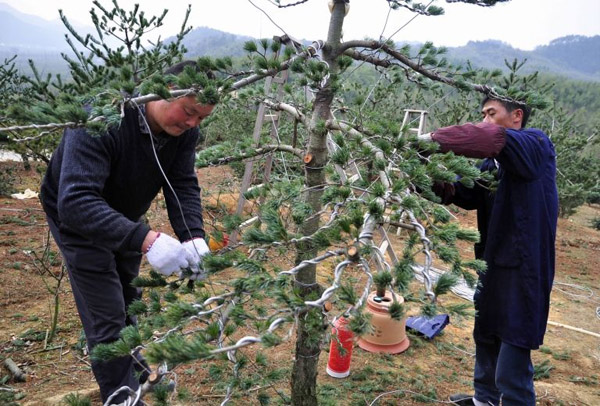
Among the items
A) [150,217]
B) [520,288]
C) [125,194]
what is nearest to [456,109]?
[150,217]

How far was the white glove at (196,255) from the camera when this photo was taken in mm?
1539

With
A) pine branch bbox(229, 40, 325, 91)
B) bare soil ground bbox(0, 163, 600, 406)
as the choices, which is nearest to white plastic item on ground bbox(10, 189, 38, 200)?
bare soil ground bbox(0, 163, 600, 406)

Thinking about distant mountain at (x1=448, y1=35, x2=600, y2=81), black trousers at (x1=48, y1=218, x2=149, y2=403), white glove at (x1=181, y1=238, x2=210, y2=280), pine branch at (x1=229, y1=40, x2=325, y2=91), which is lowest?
black trousers at (x1=48, y1=218, x2=149, y2=403)

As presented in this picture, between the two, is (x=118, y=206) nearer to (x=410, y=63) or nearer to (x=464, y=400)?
(x=410, y=63)

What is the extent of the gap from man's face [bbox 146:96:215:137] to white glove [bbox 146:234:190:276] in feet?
1.72

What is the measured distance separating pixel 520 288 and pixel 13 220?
637 cm

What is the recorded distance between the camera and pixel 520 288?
2246 mm

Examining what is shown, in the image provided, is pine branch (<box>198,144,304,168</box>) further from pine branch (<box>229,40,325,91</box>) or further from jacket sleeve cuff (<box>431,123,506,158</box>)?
jacket sleeve cuff (<box>431,123,506,158</box>)

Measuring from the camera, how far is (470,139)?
5.95 feet

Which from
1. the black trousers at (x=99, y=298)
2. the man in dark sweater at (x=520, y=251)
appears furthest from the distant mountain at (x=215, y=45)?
the man in dark sweater at (x=520, y=251)

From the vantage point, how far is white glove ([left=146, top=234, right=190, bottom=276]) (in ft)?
5.43

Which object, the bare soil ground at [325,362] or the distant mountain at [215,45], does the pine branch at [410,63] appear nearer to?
the distant mountain at [215,45]

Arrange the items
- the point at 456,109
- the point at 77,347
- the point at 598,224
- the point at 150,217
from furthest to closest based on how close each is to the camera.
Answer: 1. the point at 598,224
2. the point at 456,109
3. the point at 150,217
4. the point at 77,347

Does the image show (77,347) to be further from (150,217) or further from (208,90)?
(150,217)
